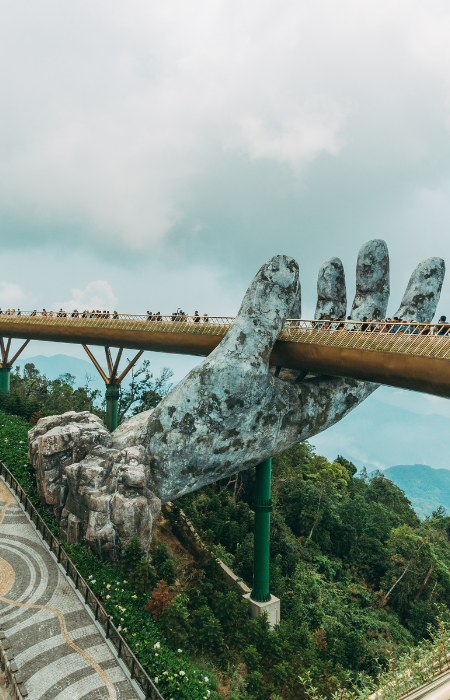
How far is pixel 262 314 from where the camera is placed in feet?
62.1

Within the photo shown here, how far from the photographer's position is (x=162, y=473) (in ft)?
59.8

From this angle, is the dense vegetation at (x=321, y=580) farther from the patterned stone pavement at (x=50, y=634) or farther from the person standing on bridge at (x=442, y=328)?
the person standing on bridge at (x=442, y=328)

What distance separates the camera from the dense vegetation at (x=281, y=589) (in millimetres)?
14695

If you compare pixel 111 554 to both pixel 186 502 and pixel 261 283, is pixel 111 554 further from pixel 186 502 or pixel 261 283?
pixel 261 283

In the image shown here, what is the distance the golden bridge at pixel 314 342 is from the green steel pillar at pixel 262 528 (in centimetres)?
577

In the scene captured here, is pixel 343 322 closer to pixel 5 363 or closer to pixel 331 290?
pixel 331 290

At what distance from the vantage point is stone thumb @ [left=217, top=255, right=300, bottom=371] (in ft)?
61.1

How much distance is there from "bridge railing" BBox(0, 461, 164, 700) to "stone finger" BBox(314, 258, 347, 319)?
15766 millimetres

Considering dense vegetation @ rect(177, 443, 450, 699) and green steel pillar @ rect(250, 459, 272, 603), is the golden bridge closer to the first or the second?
green steel pillar @ rect(250, 459, 272, 603)

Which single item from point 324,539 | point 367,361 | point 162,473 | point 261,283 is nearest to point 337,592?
point 324,539

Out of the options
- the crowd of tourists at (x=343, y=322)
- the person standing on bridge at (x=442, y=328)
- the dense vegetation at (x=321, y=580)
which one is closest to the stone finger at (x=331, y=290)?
the crowd of tourists at (x=343, y=322)

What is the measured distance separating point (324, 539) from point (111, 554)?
75.0 feet

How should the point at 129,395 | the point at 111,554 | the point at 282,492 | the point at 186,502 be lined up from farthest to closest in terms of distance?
the point at 129,395
the point at 282,492
the point at 186,502
the point at 111,554

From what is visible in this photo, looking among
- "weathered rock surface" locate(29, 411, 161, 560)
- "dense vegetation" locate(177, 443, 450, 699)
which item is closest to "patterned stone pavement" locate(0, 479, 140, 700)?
"weathered rock surface" locate(29, 411, 161, 560)
